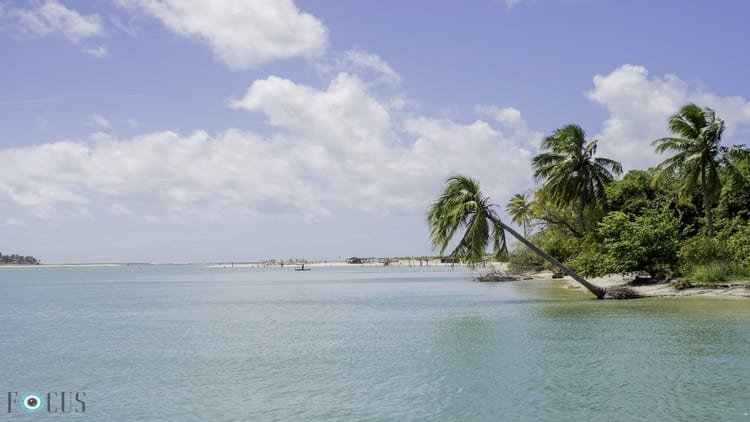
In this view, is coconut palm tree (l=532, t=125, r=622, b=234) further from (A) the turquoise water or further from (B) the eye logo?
(B) the eye logo

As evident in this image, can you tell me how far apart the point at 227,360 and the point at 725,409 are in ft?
41.3

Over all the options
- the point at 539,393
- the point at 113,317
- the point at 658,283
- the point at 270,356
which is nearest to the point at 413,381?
the point at 539,393

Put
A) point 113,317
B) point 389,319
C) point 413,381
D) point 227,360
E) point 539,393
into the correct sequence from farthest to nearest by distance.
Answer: point 113,317
point 389,319
point 227,360
point 413,381
point 539,393

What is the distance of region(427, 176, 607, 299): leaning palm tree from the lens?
3164cm

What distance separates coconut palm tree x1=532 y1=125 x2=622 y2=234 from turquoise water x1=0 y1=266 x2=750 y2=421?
40.5 ft

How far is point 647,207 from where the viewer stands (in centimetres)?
4431

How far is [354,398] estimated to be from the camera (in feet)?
42.2

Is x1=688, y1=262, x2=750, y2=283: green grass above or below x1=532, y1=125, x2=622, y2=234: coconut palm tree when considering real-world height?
below

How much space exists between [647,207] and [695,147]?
28.8 ft

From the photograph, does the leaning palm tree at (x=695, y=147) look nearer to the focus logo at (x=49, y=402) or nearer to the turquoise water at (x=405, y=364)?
the turquoise water at (x=405, y=364)

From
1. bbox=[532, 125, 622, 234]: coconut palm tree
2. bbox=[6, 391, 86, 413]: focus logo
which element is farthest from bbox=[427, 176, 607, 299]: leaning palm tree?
bbox=[6, 391, 86, 413]: focus logo

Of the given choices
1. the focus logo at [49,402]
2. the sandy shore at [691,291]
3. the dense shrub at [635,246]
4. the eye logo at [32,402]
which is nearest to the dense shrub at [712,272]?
the sandy shore at [691,291]

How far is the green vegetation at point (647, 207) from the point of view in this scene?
32.3m

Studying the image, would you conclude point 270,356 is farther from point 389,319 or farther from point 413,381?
point 389,319
